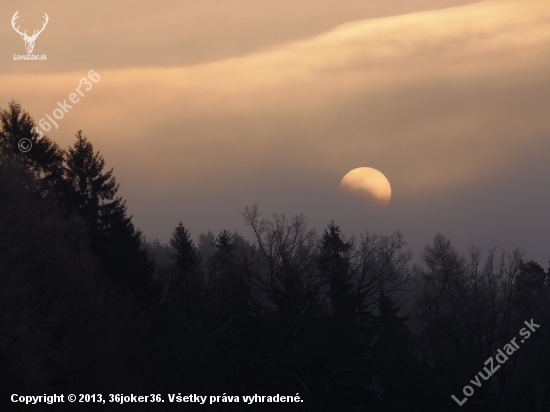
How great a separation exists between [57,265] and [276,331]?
1713cm

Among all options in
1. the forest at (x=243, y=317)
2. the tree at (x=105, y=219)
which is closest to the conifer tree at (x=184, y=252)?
the forest at (x=243, y=317)

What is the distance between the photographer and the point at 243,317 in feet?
136

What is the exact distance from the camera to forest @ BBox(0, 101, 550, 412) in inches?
1208

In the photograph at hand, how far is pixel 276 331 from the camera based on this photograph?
41.6 m

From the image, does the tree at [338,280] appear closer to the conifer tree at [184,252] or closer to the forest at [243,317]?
the forest at [243,317]

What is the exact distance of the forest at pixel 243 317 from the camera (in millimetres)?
30672

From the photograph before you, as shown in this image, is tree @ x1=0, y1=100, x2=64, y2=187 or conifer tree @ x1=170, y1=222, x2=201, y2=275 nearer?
tree @ x1=0, y1=100, x2=64, y2=187

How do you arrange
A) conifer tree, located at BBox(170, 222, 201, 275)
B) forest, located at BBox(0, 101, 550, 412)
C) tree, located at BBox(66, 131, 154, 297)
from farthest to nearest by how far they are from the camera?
1. conifer tree, located at BBox(170, 222, 201, 275)
2. tree, located at BBox(66, 131, 154, 297)
3. forest, located at BBox(0, 101, 550, 412)

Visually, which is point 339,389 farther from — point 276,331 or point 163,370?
point 163,370

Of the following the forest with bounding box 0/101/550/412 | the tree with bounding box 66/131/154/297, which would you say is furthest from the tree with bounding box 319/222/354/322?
the tree with bounding box 66/131/154/297

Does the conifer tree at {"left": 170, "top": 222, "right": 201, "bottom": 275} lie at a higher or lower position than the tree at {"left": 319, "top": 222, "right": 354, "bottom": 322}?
higher

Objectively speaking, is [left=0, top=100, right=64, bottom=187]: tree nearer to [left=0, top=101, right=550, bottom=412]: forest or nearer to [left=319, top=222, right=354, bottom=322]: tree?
[left=0, top=101, right=550, bottom=412]: forest

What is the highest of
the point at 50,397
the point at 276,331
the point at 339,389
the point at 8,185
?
the point at 8,185

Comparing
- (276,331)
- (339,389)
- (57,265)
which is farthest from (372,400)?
(57,265)
